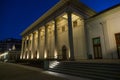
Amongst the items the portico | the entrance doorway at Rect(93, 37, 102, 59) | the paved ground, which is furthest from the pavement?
the entrance doorway at Rect(93, 37, 102, 59)

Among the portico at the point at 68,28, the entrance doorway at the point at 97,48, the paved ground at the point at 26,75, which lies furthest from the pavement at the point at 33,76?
the entrance doorway at the point at 97,48

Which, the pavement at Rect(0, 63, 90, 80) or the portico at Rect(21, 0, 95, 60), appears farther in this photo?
the portico at Rect(21, 0, 95, 60)

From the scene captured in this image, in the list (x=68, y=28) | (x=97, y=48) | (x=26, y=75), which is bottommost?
(x=26, y=75)

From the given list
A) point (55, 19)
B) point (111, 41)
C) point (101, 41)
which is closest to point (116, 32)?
point (111, 41)

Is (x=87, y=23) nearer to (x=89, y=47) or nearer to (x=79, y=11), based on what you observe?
(x=79, y=11)

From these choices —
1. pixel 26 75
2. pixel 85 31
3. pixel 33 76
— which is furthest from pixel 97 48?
pixel 26 75

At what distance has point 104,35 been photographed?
1368cm

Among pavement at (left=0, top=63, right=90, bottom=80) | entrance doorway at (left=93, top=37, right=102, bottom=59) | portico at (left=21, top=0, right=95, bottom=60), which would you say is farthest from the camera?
portico at (left=21, top=0, right=95, bottom=60)

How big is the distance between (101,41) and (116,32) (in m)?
2.28

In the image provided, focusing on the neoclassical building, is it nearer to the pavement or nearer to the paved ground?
the pavement

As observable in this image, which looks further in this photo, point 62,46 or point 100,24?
point 62,46

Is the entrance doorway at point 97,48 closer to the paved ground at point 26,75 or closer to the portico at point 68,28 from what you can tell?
the portico at point 68,28

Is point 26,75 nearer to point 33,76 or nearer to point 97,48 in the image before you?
point 33,76

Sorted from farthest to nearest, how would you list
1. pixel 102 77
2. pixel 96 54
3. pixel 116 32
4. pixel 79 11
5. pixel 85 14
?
pixel 85 14 < pixel 79 11 < pixel 96 54 < pixel 116 32 < pixel 102 77
